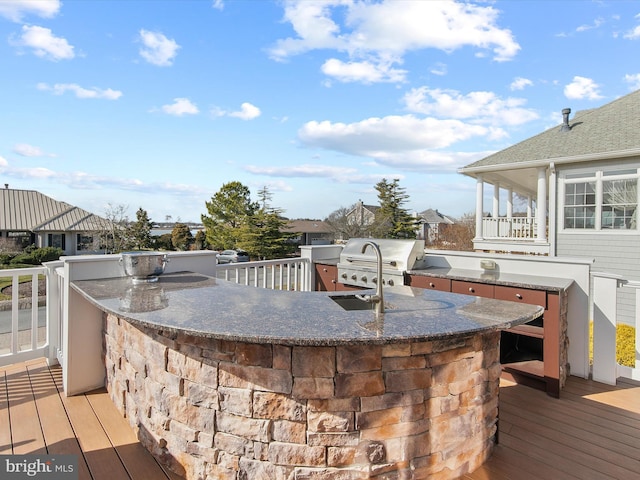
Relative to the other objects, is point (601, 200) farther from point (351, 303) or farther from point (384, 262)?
point (351, 303)

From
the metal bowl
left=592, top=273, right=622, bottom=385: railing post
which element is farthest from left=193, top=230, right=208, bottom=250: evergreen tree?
left=592, top=273, right=622, bottom=385: railing post

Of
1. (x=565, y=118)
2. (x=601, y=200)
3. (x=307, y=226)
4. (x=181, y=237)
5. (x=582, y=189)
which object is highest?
(x=565, y=118)

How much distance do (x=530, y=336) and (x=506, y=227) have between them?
775 cm

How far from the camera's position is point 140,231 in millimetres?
18609

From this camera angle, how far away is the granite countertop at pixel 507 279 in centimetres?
287

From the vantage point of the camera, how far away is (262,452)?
1.56 metres

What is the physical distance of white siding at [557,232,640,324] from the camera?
734 cm

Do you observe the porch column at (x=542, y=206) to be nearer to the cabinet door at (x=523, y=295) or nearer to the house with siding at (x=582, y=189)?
the house with siding at (x=582, y=189)

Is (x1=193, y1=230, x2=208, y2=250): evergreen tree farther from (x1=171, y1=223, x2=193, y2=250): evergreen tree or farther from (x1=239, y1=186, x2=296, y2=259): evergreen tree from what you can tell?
(x1=239, y1=186, x2=296, y2=259): evergreen tree

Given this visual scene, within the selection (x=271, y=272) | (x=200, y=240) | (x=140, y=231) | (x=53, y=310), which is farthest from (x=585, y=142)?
(x=200, y=240)

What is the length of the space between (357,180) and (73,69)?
13376 millimetres

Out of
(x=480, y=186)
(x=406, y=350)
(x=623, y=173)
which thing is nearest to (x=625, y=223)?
(x=623, y=173)

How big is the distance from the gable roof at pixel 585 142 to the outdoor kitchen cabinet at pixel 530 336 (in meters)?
6.45

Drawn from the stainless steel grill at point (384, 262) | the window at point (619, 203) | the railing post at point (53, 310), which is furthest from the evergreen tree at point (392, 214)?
the railing post at point (53, 310)
